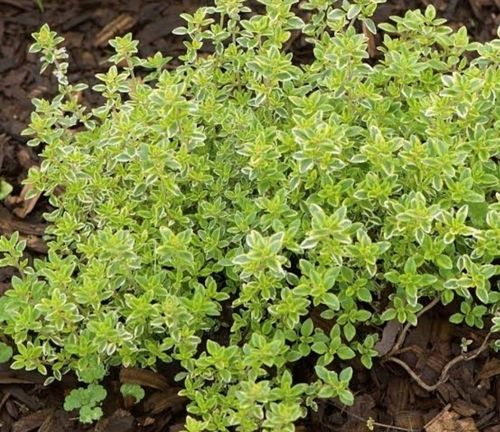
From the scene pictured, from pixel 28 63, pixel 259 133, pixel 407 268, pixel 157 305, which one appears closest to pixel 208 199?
pixel 259 133

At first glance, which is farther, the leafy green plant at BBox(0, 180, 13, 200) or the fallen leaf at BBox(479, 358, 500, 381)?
the leafy green plant at BBox(0, 180, 13, 200)

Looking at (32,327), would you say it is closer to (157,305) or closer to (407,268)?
(157,305)

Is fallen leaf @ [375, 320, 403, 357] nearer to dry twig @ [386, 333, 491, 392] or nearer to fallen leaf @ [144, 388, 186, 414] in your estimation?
dry twig @ [386, 333, 491, 392]

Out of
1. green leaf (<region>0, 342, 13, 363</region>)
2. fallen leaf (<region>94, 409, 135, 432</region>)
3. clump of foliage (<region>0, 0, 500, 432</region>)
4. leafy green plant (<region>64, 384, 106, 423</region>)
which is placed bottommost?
green leaf (<region>0, 342, 13, 363</region>)

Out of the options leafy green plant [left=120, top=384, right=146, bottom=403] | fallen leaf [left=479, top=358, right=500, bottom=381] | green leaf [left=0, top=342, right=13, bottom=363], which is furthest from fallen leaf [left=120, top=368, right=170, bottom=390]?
fallen leaf [left=479, top=358, right=500, bottom=381]

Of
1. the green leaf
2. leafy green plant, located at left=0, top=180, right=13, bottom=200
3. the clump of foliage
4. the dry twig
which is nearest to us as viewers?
the clump of foliage

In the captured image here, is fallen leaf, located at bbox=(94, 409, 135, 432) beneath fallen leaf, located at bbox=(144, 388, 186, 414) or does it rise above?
beneath

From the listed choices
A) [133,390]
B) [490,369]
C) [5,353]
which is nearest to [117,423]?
[133,390]

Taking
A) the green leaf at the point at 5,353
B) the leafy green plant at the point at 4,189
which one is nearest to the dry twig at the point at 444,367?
the green leaf at the point at 5,353

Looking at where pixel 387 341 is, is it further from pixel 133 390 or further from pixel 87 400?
pixel 87 400
